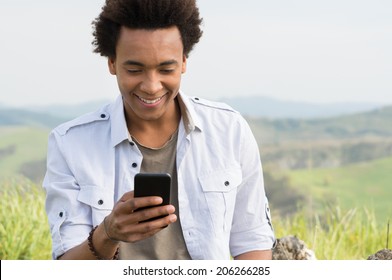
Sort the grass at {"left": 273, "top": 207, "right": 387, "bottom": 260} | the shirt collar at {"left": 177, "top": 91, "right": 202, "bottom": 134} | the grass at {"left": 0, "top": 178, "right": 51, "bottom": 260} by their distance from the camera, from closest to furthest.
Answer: the shirt collar at {"left": 177, "top": 91, "right": 202, "bottom": 134}
the grass at {"left": 0, "top": 178, "right": 51, "bottom": 260}
the grass at {"left": 273, "top": 207, "right": 387, "bottom": 260}

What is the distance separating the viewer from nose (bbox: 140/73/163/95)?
8.45 ft

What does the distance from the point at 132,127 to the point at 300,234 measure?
2637 mm

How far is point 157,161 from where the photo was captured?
2.82 metres

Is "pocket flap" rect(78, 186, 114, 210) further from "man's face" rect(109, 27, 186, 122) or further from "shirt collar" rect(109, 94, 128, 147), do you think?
"man's face" rect(109, 27, 186, 122)

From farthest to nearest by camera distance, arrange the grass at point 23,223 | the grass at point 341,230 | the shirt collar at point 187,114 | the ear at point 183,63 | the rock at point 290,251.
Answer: the grass at point 341,230 → the grass at point 23,223 → the rock at point 290,251 → the shirt collar at point 187,114 → the ear at point 183,63

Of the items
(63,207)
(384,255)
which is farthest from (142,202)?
(384,255)

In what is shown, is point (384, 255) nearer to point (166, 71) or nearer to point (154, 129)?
point (154, 129)

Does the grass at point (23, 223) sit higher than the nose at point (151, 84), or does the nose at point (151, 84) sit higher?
the nose at point (151, 84)

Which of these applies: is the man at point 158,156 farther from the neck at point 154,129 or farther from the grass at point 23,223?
the grass at point 23,223

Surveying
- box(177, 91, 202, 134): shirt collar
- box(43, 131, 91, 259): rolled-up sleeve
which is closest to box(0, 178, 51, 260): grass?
box(43, 131, 91, 259): rolled-up sleeve

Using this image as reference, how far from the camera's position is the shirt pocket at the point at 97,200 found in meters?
2.79

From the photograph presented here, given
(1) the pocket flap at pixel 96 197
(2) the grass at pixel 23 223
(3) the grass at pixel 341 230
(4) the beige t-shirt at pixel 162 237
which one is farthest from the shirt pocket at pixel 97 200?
(3) the grass at pixel 341 230

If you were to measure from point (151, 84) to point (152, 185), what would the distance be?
0.39 m

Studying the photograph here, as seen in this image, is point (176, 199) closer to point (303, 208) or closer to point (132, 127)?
point (132, 127)
